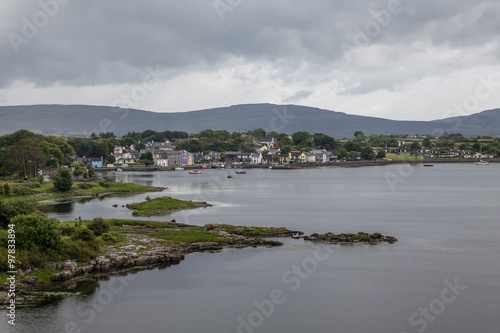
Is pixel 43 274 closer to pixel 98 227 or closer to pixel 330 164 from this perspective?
pixel 98 227

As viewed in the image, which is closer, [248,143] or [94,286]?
[94,286]

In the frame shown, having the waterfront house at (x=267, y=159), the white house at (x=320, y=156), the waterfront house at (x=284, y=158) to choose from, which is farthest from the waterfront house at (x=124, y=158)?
the white house at (x=320, y=156)

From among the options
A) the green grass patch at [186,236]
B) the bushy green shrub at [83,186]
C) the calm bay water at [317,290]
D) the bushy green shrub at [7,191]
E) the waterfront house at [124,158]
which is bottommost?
the calm bay water at [317,290]

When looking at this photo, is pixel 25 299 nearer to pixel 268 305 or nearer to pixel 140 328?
pixel 140 328

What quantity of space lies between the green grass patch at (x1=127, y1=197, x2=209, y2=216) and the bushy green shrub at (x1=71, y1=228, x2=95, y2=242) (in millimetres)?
17295

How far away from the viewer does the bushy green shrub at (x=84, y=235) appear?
28797 millimetres

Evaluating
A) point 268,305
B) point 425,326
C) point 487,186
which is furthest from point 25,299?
point 487,186

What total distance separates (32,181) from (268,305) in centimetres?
5420

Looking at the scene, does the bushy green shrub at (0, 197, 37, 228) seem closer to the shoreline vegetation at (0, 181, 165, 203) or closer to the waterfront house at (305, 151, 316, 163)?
the shoreline vegetation at (0, 181, 165, 203)

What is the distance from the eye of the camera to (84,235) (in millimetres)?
28844

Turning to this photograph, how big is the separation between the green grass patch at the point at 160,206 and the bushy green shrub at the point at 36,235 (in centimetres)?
1931

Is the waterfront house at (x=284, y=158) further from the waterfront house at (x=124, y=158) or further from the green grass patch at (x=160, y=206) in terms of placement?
the green grass patch at (x=160, y=206)

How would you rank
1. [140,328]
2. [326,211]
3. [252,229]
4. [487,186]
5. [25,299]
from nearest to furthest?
[140,328] < [25,299] < [252,229] < [326,211] < [487,186]

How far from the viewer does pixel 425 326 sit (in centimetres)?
2062
